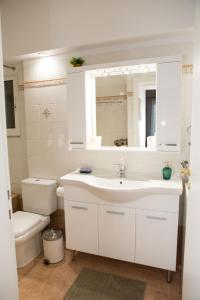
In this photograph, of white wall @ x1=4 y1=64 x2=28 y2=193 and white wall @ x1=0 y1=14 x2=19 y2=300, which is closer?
white wall @ x1=0 y1=14 x2=19 y2=300

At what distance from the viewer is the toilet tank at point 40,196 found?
7.89ft

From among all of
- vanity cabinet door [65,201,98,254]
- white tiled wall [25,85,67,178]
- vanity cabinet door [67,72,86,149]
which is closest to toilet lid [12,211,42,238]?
vanity cabinet door [65,201,98,254]

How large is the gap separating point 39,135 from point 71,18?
1287mm

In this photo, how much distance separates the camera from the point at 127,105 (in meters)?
2.16

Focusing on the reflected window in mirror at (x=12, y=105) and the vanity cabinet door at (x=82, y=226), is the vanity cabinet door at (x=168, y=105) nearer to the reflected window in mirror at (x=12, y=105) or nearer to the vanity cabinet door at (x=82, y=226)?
the vanity cabinet door at (x=82, y=226)

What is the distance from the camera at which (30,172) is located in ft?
8.73

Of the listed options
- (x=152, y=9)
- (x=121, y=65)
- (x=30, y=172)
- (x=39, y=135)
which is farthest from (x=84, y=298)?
(x=152, y=9)

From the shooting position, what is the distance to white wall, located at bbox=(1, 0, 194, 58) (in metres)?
1.78

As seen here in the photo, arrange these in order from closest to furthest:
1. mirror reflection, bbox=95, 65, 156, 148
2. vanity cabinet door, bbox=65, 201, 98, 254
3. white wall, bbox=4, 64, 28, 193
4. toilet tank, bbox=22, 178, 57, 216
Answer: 1. vanity cabinet door, bbox=65, 201, 98, 254
2. mirror reflection, bbox=95, 65, 156, 148
3. toilet tank, bbox=22, 178, 57, 216
4. white wall, bbox=4, 64, 28, 193

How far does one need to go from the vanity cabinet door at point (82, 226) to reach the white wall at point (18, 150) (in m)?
1.05

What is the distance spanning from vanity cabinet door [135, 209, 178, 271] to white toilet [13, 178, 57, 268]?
3.47 ft

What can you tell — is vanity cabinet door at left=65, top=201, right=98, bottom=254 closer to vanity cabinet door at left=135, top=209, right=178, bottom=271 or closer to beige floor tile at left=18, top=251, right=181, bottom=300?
beige floor tile at left=18, top=251, right=181, bottom=300

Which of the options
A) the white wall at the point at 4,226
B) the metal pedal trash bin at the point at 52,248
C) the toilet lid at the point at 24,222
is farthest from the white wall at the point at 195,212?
the toilet lid at the point at 24,222

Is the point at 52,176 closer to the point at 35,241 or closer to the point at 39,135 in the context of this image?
the point at 39,135
